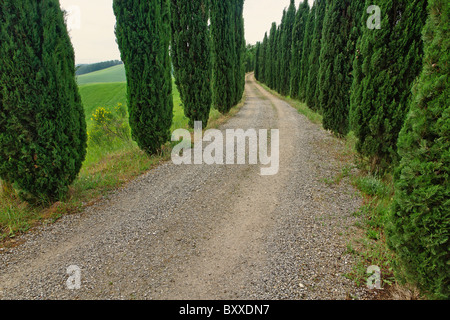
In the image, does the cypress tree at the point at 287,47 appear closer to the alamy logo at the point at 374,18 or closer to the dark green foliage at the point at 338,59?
the dark green foliage at the point at 338,59

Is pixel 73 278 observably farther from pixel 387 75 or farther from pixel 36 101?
pixel 387 75

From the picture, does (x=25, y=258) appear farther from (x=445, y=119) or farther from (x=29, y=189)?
(x=445, y=119)

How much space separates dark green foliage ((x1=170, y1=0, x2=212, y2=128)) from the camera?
9.49m

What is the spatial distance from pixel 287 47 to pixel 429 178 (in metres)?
25.1

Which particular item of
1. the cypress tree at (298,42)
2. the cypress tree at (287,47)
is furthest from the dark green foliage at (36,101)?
the cypress tree at (287,47)

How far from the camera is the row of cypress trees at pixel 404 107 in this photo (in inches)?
88.6

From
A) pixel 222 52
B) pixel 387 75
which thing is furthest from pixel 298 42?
pixel 387 75

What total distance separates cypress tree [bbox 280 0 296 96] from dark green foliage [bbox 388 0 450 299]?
2422 centimetres

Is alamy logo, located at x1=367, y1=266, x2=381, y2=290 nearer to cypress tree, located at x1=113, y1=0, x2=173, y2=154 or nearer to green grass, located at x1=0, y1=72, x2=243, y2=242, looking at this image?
green grass, located at x1=0, y1=72, x2=243, y2=242

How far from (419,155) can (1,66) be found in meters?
5.89

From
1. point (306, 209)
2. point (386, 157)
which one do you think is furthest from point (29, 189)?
point (386, 157)

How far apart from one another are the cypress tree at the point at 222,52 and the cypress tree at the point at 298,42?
7608 millimetres

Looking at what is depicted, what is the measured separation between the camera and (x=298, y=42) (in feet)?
64.7

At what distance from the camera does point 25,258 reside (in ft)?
11.4
